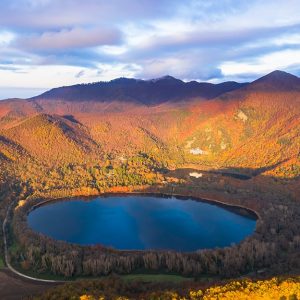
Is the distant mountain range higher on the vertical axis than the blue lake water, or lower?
higher

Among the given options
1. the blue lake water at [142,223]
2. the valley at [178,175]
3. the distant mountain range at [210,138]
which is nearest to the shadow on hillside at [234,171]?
the valley at [178,175]

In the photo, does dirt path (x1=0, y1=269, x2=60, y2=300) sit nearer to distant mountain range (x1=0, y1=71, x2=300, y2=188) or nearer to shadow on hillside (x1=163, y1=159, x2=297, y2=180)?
shadow on hillside (x1=163, y1=159, x2=297, y2=180)

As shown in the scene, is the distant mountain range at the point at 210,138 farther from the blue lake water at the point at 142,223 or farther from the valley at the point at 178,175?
the blue lake water at the point at 142,223

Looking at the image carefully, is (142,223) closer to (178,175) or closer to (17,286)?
(17,286)

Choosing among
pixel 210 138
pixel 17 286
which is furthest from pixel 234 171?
pixel 17 286

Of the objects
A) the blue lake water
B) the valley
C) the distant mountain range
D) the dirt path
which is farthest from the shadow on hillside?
the dirt path

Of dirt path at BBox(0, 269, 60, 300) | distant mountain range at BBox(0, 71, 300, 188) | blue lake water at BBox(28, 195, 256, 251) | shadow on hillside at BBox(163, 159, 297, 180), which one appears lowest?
dirt path at BBox(0, 269, 60, 300)

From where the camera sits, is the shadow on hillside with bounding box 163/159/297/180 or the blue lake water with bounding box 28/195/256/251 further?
the shadow on hillside with bounding box 163/159/297/180
